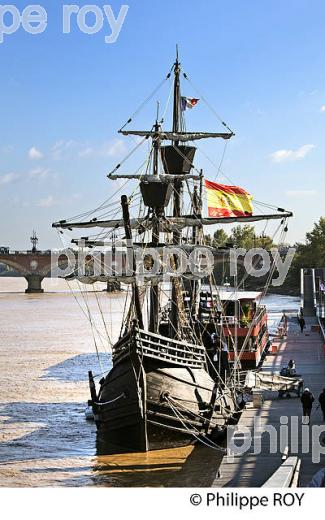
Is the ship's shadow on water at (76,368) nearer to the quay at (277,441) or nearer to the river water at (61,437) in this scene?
the river water at (61,437)

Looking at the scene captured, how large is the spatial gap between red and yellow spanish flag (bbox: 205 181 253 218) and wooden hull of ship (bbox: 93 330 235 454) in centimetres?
689

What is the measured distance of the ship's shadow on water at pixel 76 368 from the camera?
1162 inches

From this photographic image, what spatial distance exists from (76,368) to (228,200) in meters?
11.1

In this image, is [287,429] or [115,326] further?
[115,326]

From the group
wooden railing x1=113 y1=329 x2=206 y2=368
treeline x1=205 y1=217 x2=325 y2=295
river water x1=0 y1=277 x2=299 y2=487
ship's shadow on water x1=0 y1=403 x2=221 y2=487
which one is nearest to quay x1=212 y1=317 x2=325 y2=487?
ship's shadow on water x1=0 y1=403 x2=221 y2=487

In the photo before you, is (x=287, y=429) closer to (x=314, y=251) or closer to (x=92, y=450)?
(x=92, y=450)

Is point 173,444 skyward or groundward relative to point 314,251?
groundward

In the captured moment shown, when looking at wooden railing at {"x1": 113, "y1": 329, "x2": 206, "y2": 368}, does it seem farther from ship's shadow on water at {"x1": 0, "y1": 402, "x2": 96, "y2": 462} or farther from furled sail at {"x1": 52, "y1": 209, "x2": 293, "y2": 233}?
furled sail at {"x1": 52, "y1": 209, "x2": 293, "y2": 233}

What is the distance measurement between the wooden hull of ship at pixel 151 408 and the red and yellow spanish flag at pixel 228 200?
6.89 m

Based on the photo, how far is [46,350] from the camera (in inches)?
1526

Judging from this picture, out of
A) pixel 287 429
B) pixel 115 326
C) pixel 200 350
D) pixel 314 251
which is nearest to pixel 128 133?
pixel 200 350

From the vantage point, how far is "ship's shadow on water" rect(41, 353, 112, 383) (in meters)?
29.5
